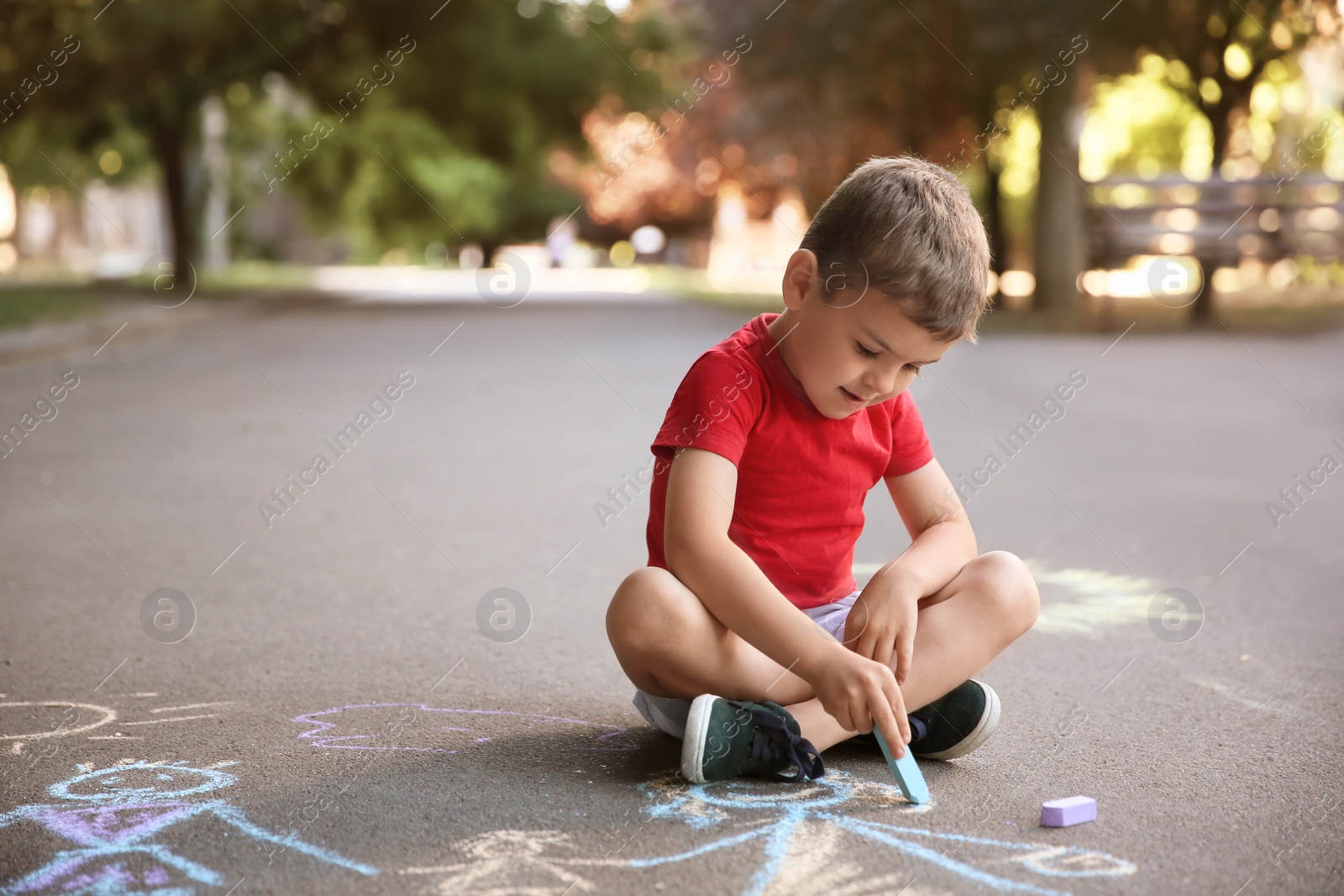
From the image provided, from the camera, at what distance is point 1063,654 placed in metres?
3.47

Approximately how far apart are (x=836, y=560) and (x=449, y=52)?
1752 cm

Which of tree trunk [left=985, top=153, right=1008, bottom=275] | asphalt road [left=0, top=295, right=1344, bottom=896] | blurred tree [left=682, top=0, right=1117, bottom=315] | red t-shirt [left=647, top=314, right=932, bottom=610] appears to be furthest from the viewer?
tree trunk [left=985, top=153, right=1008, bottom=275]

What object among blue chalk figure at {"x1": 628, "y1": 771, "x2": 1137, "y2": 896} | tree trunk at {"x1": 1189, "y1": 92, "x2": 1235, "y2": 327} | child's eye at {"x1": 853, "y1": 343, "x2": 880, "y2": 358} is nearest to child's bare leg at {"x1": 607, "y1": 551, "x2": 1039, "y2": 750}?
blue chalk figure at {"x1": 628, "y1": 771, "x2": 1137, "y2": 896}

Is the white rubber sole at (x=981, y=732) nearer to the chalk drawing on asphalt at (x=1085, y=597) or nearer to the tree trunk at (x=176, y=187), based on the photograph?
the chalk drawing on asphalt at (x=1085, y=597)

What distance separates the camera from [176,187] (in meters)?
19.9

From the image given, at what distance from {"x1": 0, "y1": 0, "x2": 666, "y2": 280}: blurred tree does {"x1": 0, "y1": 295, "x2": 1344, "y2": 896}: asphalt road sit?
10.2 metres

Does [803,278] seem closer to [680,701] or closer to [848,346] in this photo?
[848,346]

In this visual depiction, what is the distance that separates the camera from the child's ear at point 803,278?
2.49 meters

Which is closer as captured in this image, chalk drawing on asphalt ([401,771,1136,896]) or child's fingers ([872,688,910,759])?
chalk drawing on asphalt ([401,771,1136,896])

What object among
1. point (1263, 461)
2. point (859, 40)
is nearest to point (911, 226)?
point (1263, 461)

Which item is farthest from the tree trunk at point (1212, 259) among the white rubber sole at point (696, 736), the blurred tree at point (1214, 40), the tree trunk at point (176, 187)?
the tree trunk at point (176, 187)

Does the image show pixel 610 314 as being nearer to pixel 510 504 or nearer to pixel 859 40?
pixel 859 40

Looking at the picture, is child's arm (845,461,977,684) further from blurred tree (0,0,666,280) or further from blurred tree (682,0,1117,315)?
blurred tree (0,0,666,280)

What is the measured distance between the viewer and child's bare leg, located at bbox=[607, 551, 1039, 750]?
2.43 meters
